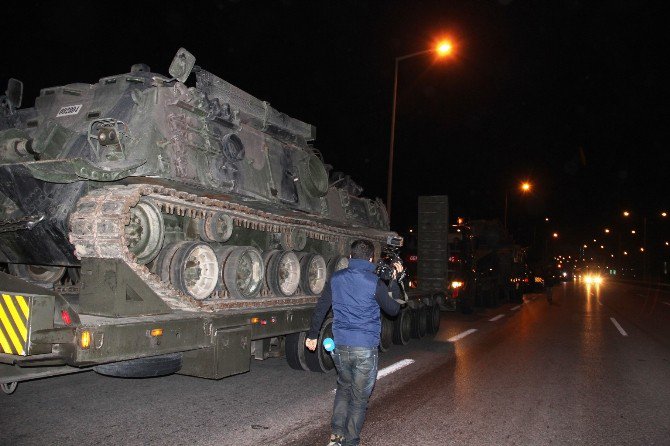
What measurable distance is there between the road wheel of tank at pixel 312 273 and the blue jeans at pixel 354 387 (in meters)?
4.77

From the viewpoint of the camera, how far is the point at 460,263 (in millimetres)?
19719

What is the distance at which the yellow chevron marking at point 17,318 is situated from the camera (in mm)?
4590

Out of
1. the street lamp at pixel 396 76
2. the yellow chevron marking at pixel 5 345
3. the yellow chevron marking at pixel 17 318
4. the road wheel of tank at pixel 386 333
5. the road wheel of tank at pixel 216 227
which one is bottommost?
the road wheel of tank at pixel 386 333

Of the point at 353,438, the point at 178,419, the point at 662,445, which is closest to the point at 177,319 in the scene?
the point at 178,419

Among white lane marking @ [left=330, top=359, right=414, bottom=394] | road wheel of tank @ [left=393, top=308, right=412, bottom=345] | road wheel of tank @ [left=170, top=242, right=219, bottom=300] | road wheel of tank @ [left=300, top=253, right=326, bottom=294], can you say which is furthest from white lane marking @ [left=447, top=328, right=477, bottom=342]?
road wheel of tank @ [left=170, top=242, right=219, bottom=300]

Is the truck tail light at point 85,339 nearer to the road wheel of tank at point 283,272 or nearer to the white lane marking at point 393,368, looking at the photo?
the road wheel of tank at point 283,272

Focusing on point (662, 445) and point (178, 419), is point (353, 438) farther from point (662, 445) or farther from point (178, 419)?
point (662, 445)

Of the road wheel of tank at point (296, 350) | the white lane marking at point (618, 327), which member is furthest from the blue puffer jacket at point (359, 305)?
the white lane marking at point (618, 327)

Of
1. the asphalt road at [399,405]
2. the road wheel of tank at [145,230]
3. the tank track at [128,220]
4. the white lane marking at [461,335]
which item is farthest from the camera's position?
the white lane marking at [461,335]

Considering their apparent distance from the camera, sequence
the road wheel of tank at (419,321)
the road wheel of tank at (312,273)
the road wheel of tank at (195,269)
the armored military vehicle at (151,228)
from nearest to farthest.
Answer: the armored military vehicle at (151,228) → the road wheel of tank at (195,269) → the road wheel of tank at (312,273) → the road wheel of tank at (419,321)

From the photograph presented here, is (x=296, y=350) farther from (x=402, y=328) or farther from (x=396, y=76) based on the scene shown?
(x=396, y=76)

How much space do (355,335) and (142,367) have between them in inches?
88.3

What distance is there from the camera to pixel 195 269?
7.62 meters

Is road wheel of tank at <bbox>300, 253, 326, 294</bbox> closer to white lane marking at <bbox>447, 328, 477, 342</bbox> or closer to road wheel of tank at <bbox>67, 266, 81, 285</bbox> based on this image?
road wheel of tank at <bbox>67, 266, 81, 285</bbox>
